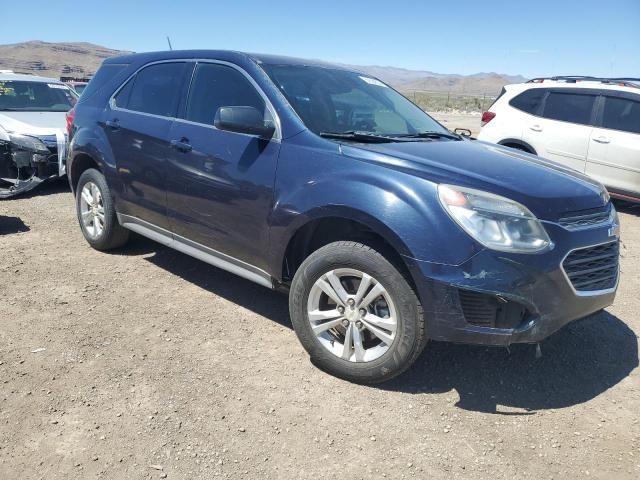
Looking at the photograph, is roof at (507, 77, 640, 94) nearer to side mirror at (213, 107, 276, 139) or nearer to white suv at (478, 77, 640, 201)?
white suv at (478, 77, 640, 201)

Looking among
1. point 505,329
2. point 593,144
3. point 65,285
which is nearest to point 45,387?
point 65,285

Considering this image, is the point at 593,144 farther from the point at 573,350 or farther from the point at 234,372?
the point at 234,372

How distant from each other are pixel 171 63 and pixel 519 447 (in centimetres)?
370

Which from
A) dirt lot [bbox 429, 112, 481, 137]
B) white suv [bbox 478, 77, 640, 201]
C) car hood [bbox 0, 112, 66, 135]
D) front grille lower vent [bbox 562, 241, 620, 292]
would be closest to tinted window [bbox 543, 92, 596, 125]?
white suv [bbox 478, 77, 640, 201]

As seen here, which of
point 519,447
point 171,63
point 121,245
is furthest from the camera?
point 121,245

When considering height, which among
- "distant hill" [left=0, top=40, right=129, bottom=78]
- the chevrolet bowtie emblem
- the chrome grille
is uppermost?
"distant hill" [left=0, top=40, right=129, bottom=78]

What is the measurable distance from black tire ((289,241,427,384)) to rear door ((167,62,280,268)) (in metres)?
0.43

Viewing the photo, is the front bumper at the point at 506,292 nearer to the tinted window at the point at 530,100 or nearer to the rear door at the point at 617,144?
the rear door at the point at 617,144

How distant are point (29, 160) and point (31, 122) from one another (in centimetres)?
101

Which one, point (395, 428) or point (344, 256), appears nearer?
point (395, 428)

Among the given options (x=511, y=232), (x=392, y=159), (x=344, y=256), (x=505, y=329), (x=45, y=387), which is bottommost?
(x=45, y=387)

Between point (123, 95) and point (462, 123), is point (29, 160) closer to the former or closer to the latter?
point (123, 95)

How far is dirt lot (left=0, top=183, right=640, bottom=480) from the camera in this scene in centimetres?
245

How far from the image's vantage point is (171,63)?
4.28 metres
